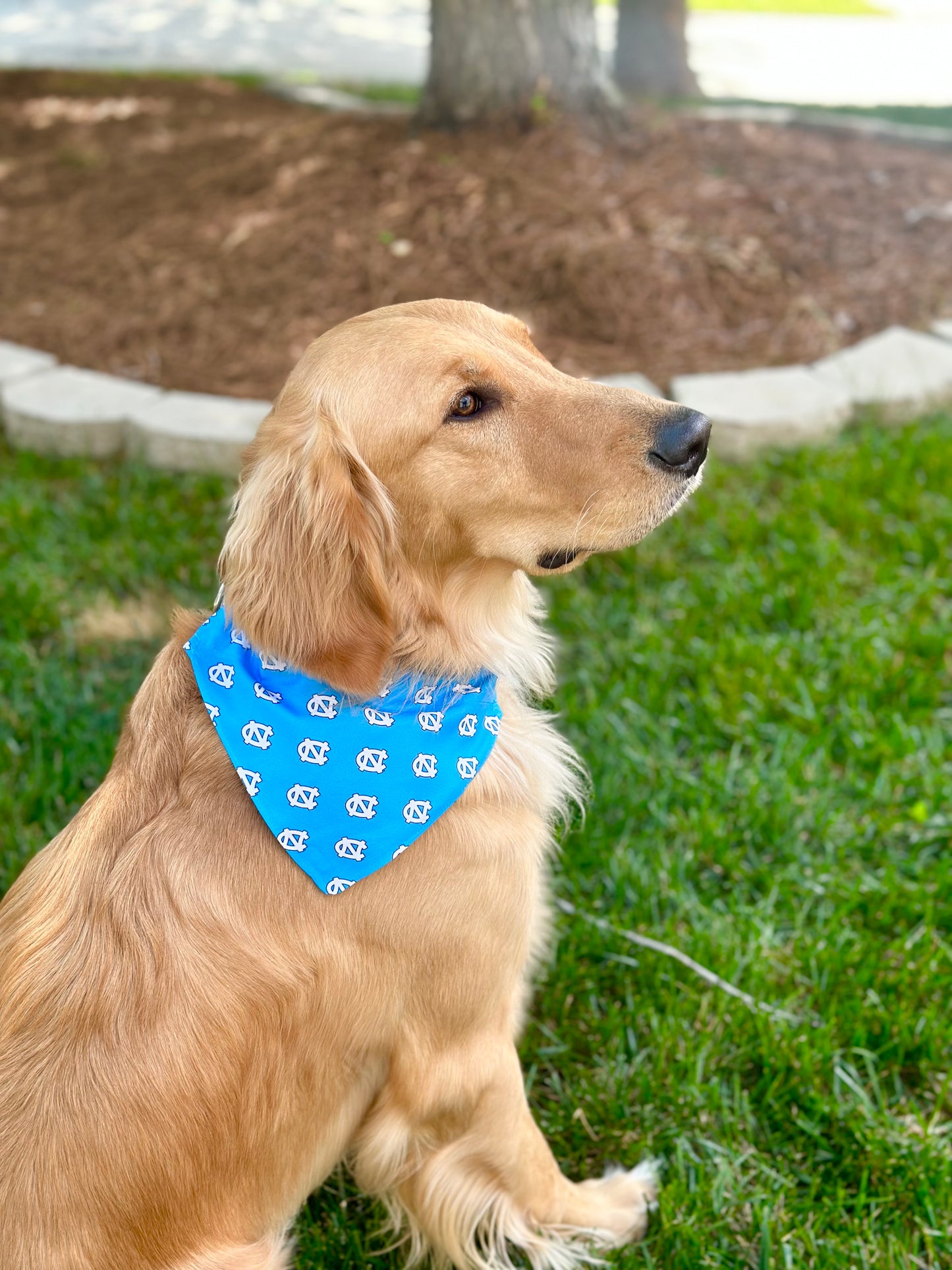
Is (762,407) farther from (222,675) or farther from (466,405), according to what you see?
(222,675)

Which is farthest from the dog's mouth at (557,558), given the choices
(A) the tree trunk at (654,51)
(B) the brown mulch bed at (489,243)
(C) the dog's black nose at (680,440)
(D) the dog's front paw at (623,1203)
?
(A) the tree trunk at (654,51)

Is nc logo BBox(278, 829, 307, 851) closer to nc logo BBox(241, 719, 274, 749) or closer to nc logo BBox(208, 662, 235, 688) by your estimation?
Result: nc logo BBox(241, 719, 274, 749)

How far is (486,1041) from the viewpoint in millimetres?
2146

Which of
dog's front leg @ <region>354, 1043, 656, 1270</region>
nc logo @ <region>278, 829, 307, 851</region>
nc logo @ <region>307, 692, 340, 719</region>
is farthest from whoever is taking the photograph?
dog's front leg @ <region>354, 1043, 656, 1270</region>

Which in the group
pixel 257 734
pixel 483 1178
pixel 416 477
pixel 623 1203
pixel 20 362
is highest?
pixel 416 477

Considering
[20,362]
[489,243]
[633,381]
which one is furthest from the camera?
[489,243]

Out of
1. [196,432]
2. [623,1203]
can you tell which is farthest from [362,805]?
[196,432]

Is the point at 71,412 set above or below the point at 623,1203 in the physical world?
above

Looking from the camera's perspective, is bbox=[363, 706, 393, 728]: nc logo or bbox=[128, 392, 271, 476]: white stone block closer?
bbox=[363, 706, 393, 728]: nc logo

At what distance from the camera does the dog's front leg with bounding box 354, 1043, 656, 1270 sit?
2.14m

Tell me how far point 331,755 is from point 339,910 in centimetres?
28

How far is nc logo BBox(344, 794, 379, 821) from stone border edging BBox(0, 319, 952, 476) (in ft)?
8.04

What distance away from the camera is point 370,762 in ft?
6.77

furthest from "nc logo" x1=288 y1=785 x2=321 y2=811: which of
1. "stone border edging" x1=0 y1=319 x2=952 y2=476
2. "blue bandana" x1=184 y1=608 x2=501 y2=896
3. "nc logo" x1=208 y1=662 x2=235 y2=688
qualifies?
"stone border edging" x1=0 y1=319 x2=952 y2=476
